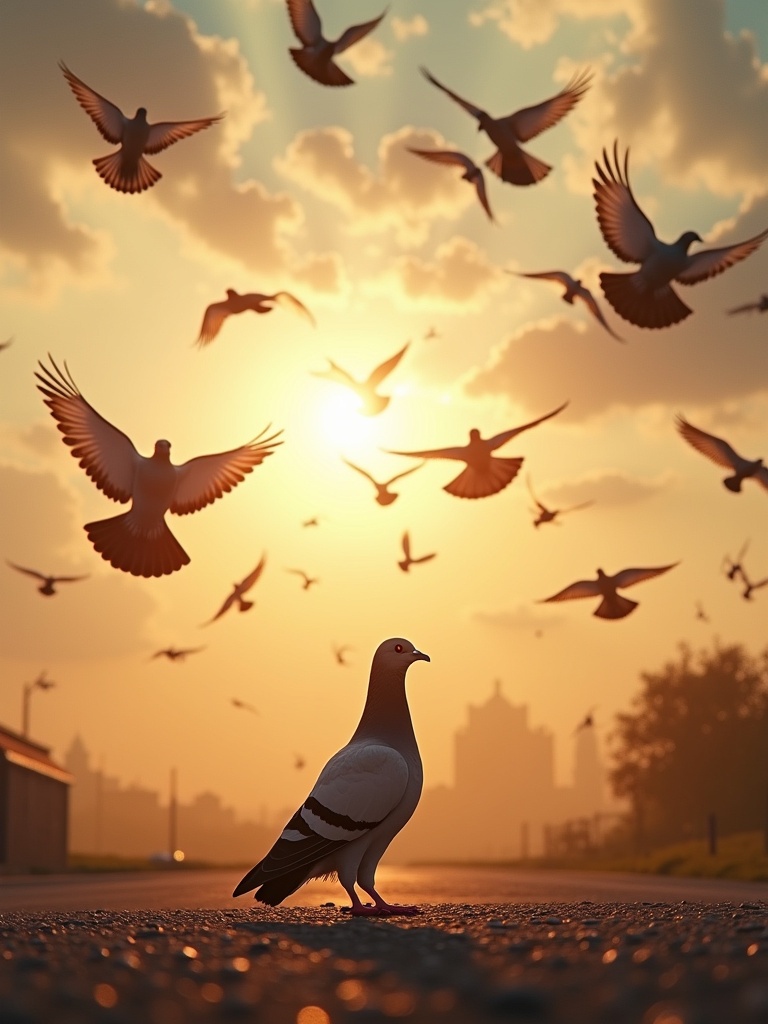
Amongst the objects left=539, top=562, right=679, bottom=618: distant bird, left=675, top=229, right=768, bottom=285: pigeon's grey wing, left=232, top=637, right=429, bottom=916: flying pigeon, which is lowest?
left=232, top=637, right=429, bottom=916: flying pigeon

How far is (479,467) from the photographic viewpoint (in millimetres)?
14203

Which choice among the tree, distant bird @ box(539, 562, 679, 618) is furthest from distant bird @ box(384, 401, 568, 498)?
the tree

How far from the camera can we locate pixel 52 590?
20.7m

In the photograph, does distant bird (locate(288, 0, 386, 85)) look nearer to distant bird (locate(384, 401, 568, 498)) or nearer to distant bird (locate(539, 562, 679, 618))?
distant bird (locate(384, 401, 568, 498))

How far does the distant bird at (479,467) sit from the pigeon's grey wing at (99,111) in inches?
180

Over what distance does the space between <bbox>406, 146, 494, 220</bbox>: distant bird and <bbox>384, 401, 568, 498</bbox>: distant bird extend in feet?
7.85

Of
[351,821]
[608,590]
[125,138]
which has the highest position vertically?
[125,138]

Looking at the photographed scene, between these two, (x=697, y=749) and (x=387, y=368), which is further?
(x=697, y=749)

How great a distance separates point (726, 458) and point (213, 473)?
6185 mm

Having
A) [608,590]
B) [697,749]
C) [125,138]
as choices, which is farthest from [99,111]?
[697,749]

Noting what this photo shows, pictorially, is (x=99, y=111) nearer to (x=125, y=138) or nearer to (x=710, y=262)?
(x=125, y=138)

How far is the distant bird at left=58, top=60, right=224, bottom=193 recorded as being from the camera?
543 inches

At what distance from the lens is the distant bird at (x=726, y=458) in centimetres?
1514

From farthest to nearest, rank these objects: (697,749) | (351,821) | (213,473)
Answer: (697,749), (213,473), (351,821)
